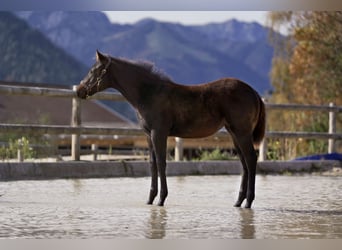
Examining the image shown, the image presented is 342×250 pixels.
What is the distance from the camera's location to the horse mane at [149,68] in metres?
6.22

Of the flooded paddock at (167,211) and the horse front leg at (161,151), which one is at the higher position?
the horse front leg at (161,151)

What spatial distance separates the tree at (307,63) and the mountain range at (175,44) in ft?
102

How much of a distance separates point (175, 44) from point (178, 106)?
5700 centimetres

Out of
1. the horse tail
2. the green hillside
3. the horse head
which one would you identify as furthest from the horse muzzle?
the green hillside

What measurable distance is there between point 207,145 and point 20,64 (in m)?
31.7

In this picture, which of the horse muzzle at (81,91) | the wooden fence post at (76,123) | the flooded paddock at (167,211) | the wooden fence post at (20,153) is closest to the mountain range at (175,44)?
the wooden fence post at (20,153)

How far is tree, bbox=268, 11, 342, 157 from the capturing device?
63.5ft

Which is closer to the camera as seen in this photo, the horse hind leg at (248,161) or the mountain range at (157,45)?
the horse hind leg at (248,161)

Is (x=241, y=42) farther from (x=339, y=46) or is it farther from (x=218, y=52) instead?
(x=339, y=46)

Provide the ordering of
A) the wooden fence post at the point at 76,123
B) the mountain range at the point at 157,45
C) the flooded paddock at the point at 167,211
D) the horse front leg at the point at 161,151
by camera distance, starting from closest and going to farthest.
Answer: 1. the flooded paddock at the point at 167,211
2. the horse front leg at the point at 161,151
3. the wooden fence post at the point at 76,123
4. the mountain range at the point at 157,45

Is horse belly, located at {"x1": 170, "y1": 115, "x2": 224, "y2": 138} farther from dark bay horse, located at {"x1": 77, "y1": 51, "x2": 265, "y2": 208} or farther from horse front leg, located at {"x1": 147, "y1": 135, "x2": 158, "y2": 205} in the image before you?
horse front leg, located at {"x1": 147, "y1": 135, "x2": 158, "y2": 205}

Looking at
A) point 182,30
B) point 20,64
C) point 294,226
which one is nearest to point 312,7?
point 294,226

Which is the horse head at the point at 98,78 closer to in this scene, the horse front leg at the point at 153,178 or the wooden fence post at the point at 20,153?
the horse front leg at the point at 153,178

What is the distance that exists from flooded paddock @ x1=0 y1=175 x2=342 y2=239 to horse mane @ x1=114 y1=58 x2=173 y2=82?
1013 millimetres
